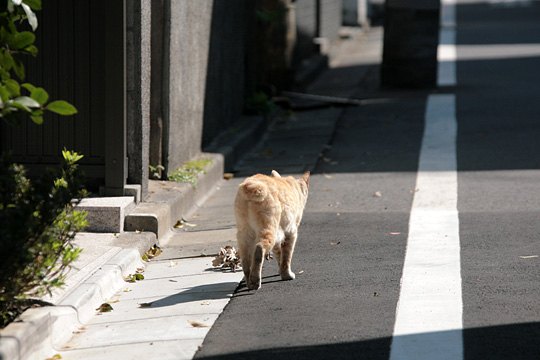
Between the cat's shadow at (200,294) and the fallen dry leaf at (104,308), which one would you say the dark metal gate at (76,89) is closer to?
the cat's shadow at (200,294)

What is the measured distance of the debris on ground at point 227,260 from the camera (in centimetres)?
885

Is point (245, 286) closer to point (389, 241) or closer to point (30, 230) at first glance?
point (389, 241)

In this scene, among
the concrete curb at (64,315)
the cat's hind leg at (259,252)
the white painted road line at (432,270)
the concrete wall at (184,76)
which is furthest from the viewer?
the concrete wall at (184,76)

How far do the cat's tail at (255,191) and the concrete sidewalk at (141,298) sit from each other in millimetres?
715

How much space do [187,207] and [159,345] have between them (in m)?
4.34

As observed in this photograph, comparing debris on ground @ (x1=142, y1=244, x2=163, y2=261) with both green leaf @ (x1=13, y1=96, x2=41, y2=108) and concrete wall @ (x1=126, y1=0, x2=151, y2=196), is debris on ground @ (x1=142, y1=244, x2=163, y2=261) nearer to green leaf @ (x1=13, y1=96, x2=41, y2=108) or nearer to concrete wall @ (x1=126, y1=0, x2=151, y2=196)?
concrete wall @ (x1=126, y1=0, x2=151, y2=196)

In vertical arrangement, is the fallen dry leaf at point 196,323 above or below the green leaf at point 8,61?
below

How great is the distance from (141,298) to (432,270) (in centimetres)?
213

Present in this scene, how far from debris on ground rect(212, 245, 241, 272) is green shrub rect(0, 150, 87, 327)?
7.33 feet

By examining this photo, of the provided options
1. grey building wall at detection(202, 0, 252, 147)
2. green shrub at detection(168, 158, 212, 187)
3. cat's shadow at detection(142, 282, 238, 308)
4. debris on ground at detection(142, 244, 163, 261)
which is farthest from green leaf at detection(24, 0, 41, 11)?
grey building wall at detection(202, 0, 252, 147)

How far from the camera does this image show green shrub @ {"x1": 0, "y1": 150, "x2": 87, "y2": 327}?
617cm

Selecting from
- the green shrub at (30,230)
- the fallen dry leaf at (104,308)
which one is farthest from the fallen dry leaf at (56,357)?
the fallen dry leaf at (104,308)

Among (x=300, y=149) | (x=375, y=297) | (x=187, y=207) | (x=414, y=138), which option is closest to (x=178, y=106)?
(x=187, y=207)

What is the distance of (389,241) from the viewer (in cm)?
959
